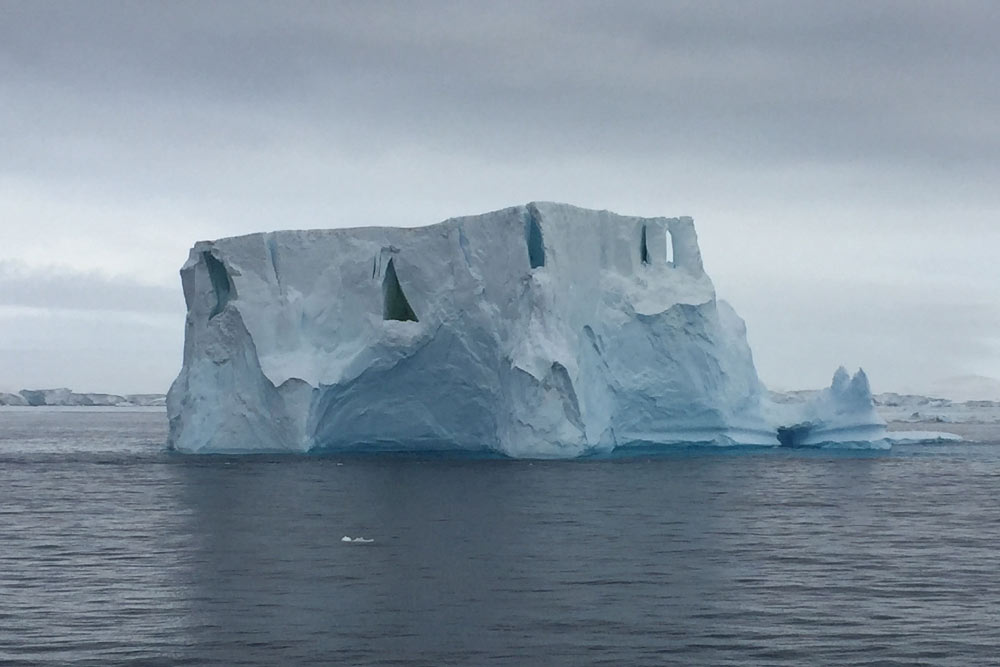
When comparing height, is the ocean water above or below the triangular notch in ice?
below

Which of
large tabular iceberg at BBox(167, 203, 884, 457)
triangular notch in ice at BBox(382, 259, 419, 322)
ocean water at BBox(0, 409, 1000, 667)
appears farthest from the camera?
triangular notch in ice at BBox(382, 259, 419, 322)

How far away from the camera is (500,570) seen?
13688mm

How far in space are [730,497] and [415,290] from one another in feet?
34.8

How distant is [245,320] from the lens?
96.2ft

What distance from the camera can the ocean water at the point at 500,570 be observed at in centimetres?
1005

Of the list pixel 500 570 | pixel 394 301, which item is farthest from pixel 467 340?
pixel 500 570

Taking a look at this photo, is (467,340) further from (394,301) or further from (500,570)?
(500,570)

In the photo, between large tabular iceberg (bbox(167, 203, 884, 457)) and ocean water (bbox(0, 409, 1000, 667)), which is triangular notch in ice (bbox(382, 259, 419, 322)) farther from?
ocean water (bbox(0, 409, 1000, 667))

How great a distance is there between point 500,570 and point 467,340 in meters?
15.0

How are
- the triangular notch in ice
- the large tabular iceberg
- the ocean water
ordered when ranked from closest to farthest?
the ocean water, the large tabular iceberg, the triangular notch in ice

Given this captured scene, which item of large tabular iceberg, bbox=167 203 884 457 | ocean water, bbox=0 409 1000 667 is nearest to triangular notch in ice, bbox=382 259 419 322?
large tabular iceberg, bbox=167 203 884 457

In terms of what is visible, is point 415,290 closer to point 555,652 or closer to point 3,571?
point 3,571

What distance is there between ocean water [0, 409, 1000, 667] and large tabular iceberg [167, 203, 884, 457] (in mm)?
3826

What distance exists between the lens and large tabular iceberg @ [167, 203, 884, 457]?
28078 millimetres
